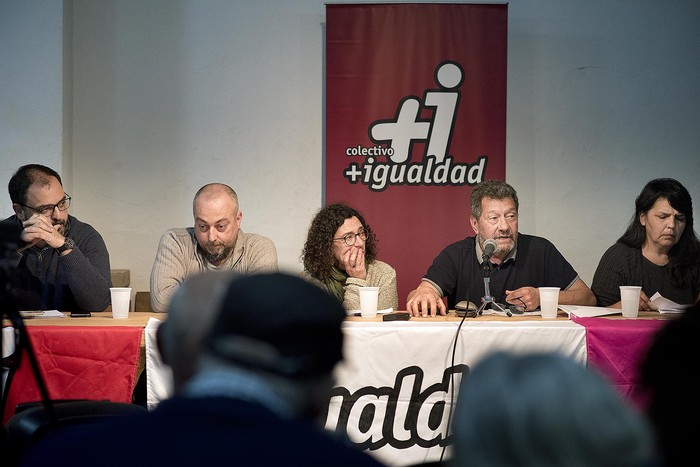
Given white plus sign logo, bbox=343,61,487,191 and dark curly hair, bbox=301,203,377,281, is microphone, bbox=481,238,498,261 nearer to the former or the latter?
dark curly hair, bbox=301,203,377,281

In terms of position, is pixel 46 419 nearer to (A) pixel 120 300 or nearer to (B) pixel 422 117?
(A) pixel 120 300

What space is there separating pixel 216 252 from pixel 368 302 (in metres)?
0.86

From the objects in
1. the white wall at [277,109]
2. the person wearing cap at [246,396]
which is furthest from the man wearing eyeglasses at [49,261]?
the person wearing cap at [246,396]

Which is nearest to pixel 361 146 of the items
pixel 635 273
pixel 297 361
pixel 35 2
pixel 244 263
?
pixel 244 263

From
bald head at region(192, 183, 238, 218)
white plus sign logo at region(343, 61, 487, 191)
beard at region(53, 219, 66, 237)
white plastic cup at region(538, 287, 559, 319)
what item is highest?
white plus sign logo at region(343, 61, 487, 191)

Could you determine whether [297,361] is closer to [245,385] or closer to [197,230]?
[245,385]

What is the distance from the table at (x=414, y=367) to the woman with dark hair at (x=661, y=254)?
857 millimetres

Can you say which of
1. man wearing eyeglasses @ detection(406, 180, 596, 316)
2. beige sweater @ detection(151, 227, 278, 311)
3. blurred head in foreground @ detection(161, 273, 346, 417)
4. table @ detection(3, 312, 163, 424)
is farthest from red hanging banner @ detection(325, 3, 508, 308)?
blurred head in foreground @ detection(161, 273, 346, 417)

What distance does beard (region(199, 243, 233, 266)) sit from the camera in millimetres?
3663

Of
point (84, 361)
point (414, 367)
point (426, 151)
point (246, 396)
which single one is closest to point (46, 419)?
point (246, 396)

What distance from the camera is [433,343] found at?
2.90 metres

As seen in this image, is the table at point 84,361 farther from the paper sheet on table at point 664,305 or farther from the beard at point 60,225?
the paper sheet on table at point 664,305

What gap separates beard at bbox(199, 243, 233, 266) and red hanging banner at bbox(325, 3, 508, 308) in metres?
1.18

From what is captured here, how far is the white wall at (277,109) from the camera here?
16.5 feet
